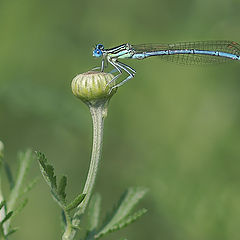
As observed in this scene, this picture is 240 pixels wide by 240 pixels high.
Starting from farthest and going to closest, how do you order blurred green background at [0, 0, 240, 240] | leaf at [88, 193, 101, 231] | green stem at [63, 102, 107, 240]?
blurred green background at [0, 0, 240, 240] → leaf at [88, 193, 101, 231] → green stem at [63, 102, 107, 240]

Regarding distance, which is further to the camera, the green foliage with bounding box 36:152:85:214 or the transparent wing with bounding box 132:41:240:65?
the transparent wing with bounding box 132:41:240:65

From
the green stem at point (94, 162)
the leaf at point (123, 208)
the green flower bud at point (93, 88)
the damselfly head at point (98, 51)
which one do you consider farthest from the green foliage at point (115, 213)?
the damselfly head at point (98, 51)

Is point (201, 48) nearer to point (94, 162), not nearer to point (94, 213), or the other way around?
point (94, 213)

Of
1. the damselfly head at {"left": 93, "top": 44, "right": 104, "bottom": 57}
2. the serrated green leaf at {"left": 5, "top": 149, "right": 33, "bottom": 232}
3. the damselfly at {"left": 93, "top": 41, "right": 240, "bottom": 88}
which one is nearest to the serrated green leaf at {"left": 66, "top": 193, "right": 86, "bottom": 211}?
the serrated green leaf at {"left": 5, "top": 149, "right": 33, "bottom": 232}

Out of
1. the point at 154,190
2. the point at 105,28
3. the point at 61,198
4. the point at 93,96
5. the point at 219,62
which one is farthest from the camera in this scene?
the point at 105,28

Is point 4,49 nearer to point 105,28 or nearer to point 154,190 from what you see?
point 105,28

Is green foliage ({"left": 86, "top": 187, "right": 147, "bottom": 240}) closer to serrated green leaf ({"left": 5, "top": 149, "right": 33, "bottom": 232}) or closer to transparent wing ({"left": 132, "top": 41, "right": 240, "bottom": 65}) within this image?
serrated green leaf ({"left": 5, "top": 149, "right": 33, "bottom": 232})

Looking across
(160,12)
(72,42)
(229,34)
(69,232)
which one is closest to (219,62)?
(229,34)
